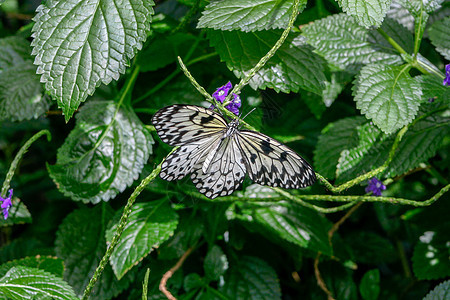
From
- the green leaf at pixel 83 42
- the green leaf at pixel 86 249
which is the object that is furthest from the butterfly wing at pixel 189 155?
the green leaf at pixel 86 249

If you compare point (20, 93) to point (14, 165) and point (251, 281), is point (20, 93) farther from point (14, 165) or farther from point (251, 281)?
point (251, 281)

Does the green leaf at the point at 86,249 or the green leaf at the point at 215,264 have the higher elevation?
the green leaf at the point at 215,264

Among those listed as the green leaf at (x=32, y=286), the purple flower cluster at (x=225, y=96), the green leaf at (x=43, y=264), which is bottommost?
the green leaf at (x=43, y=264)

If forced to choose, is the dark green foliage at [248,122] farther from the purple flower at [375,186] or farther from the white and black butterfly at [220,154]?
the white and black butterfly at [220,154]

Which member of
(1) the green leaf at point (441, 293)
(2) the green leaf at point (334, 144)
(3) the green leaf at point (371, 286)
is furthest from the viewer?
(3) the green leaf at point (371, 286)

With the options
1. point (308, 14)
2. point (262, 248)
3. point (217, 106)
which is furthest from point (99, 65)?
point (262, 248)

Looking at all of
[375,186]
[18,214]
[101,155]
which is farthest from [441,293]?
[18,214]

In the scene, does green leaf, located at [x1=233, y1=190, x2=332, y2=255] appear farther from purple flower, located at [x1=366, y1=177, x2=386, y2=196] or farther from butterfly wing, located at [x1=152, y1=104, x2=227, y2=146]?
butterfly wing, located at [x1=152, y1=104, x2=227, y2=146]
